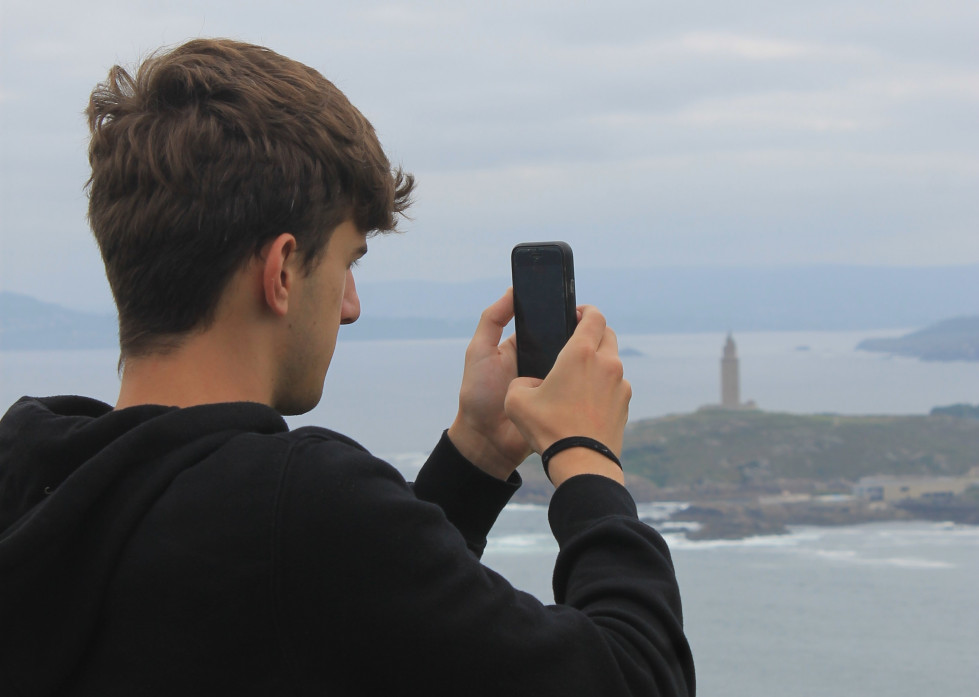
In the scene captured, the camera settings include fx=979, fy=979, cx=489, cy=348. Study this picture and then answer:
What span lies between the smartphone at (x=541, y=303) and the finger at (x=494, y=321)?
0.06 metres

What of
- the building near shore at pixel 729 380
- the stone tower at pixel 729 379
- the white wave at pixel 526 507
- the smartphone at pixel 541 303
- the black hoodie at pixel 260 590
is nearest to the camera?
the black hoodie at pixel 260 590

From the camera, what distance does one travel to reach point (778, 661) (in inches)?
595

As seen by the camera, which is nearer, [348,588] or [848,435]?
[348,588]

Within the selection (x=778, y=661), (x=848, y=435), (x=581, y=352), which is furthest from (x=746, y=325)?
(x=581, y=352)

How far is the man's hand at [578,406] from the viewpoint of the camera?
1178 millimetres

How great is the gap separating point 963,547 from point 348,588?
2512 centimetres

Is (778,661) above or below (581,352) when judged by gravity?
below

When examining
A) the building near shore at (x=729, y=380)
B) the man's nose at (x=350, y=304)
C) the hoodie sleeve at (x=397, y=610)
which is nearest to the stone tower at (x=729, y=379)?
the building near shore at (x=729, y=380)

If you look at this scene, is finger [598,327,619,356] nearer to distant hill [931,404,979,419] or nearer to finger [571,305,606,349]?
finger [571,305,606,349]

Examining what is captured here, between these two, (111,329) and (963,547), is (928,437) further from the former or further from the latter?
(111,329)

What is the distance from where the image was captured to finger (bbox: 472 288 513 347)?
1.47m

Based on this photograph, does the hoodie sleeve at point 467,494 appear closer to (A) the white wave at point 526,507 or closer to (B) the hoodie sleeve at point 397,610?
(B) the hoodie sleeve at point 397,610

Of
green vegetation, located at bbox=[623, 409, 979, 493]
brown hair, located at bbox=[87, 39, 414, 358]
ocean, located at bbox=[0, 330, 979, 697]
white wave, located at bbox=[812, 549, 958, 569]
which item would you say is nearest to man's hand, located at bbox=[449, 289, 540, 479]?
brown hair, located at bbox=[87, 39, 414, 358]

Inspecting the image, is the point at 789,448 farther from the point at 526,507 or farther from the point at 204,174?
the point at 204,174
